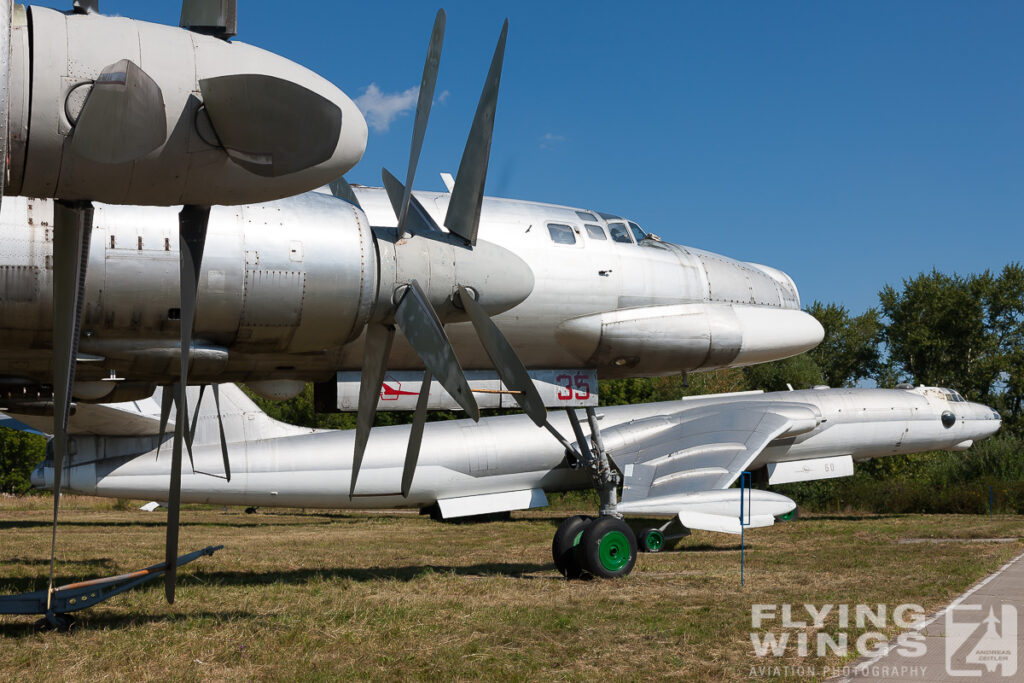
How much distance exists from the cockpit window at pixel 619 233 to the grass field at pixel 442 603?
4.37 meters

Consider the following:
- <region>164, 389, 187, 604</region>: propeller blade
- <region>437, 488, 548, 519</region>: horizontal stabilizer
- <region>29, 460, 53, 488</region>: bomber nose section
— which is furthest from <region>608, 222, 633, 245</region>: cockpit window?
<region>29, 460, 53, 488</region>: bomber nose section

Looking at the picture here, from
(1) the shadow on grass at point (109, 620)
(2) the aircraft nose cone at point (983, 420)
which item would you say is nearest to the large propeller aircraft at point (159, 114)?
(1) the shadow on grass at point (109, 620)

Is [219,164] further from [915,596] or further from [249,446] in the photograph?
[249,446]

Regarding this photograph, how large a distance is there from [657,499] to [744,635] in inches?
242

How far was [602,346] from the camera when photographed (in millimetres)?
11094

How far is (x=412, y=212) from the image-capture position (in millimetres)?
8234

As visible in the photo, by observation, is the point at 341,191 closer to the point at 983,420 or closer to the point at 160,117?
the point at 160,117

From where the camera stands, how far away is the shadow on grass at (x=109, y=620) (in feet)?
24.5

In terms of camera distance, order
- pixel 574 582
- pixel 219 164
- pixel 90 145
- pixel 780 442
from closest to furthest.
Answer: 1. pixel 90 145
2. pixel 219 164
3. pixel 574 582
4. pixel 780 442

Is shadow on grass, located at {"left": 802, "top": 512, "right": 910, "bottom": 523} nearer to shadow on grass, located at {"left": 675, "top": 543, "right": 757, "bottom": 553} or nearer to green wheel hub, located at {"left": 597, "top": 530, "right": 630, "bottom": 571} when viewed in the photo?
shadow on grass, located at {"left": 675, "top": 543, "right": 757, "bottom": 553}

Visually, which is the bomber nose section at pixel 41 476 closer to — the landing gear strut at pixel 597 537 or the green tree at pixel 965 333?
the landing gear strut at pixel 597 537

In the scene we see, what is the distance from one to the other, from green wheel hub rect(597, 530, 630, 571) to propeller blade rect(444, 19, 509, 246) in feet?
15.6

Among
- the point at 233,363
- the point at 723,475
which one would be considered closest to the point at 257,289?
the point at 233,363

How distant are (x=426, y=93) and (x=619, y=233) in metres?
5.10
